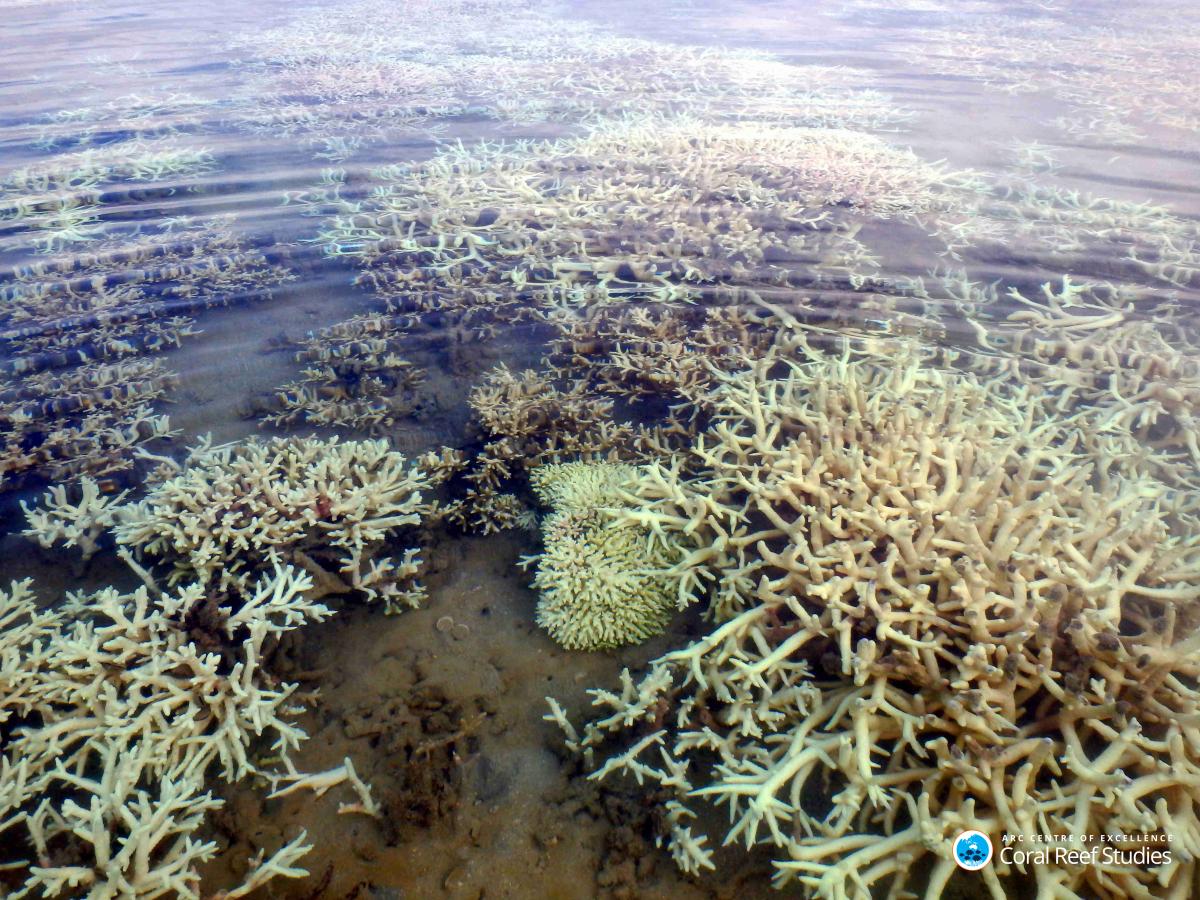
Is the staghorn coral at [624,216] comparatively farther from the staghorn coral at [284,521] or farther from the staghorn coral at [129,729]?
the staghorn coral at [129,729]

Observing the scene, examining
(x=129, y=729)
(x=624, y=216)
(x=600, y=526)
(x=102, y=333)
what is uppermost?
(x=624, y=216)

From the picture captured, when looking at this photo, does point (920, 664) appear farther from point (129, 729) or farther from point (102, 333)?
point (102, 333)

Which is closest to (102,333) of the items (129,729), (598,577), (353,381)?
(353,381)

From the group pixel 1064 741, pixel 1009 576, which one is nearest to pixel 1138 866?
pixel 1064 741

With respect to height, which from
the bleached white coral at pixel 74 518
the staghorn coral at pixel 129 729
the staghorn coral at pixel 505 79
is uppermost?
the staghorn coral at pixel 505 79

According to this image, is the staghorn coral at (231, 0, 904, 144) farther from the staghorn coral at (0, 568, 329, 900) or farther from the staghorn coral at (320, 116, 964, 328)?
the staghorn coral at (0, 568, 329, 900)

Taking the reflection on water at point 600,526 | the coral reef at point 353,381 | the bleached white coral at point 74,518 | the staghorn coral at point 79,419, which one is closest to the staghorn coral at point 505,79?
the reflection on water at point 600,526

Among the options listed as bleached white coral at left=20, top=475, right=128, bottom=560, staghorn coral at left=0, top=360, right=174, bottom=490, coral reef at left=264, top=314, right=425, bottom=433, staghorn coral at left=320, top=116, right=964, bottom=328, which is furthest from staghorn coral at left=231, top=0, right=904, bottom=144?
bleached white coral at left=20, top=475, right=128, bottom=560

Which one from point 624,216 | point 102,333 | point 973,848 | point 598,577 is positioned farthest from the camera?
point 624,216
